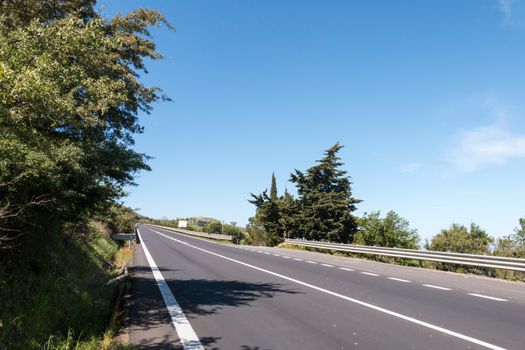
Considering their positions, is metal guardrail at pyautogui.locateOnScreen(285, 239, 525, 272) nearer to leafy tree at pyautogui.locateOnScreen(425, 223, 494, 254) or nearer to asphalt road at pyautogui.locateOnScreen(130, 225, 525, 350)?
asphalt road at pyautogui.locateOnScreen(130, 225, 525, 350)

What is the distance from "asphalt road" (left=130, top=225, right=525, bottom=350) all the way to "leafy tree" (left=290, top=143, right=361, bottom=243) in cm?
3258

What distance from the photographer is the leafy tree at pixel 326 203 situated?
45.9m

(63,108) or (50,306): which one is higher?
(63,108)

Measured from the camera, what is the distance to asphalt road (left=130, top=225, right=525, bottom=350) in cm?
588

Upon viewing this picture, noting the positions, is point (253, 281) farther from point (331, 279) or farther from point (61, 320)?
point (61, 320)

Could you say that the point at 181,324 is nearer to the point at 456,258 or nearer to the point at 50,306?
the point at 50,306

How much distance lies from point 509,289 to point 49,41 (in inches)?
479

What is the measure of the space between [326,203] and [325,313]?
39.2 meters

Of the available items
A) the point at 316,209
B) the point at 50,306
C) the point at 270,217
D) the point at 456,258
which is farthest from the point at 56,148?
the point at 270,217

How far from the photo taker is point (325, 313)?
7.74 meters

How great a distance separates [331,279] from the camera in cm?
1309

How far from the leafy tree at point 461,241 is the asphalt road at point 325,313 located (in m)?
11.1

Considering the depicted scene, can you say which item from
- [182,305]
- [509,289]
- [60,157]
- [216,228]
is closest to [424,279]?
[509,289]

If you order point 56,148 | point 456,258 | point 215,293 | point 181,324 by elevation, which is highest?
point 56,148
